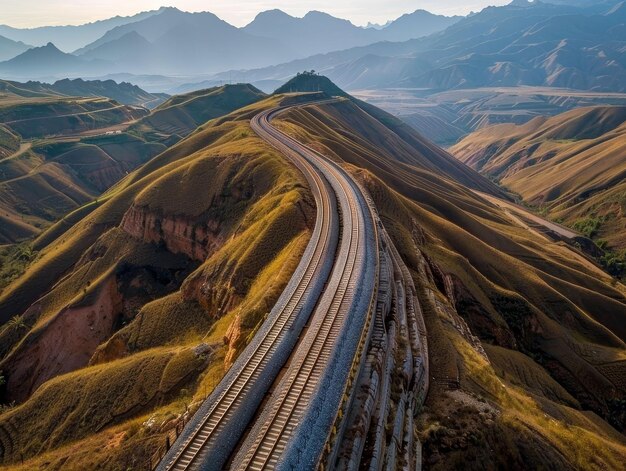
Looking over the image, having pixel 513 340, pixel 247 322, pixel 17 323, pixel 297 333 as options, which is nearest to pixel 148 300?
pixel 17 323

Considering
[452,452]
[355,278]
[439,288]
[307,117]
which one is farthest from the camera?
[307,117]

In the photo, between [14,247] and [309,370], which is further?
[14,247]

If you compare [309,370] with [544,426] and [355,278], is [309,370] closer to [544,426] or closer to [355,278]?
[355,278]

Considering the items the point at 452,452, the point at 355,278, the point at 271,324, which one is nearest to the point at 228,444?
the point at 271,324

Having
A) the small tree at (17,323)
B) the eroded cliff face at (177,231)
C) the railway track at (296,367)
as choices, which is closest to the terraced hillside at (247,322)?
the small tree at (17,323)

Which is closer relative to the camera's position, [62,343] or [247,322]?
[247,322]

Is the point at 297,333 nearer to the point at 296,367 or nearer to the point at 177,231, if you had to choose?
the point at 296,367

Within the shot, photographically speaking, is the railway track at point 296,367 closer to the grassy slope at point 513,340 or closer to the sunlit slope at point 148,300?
the sunlit slope at point 148,300
